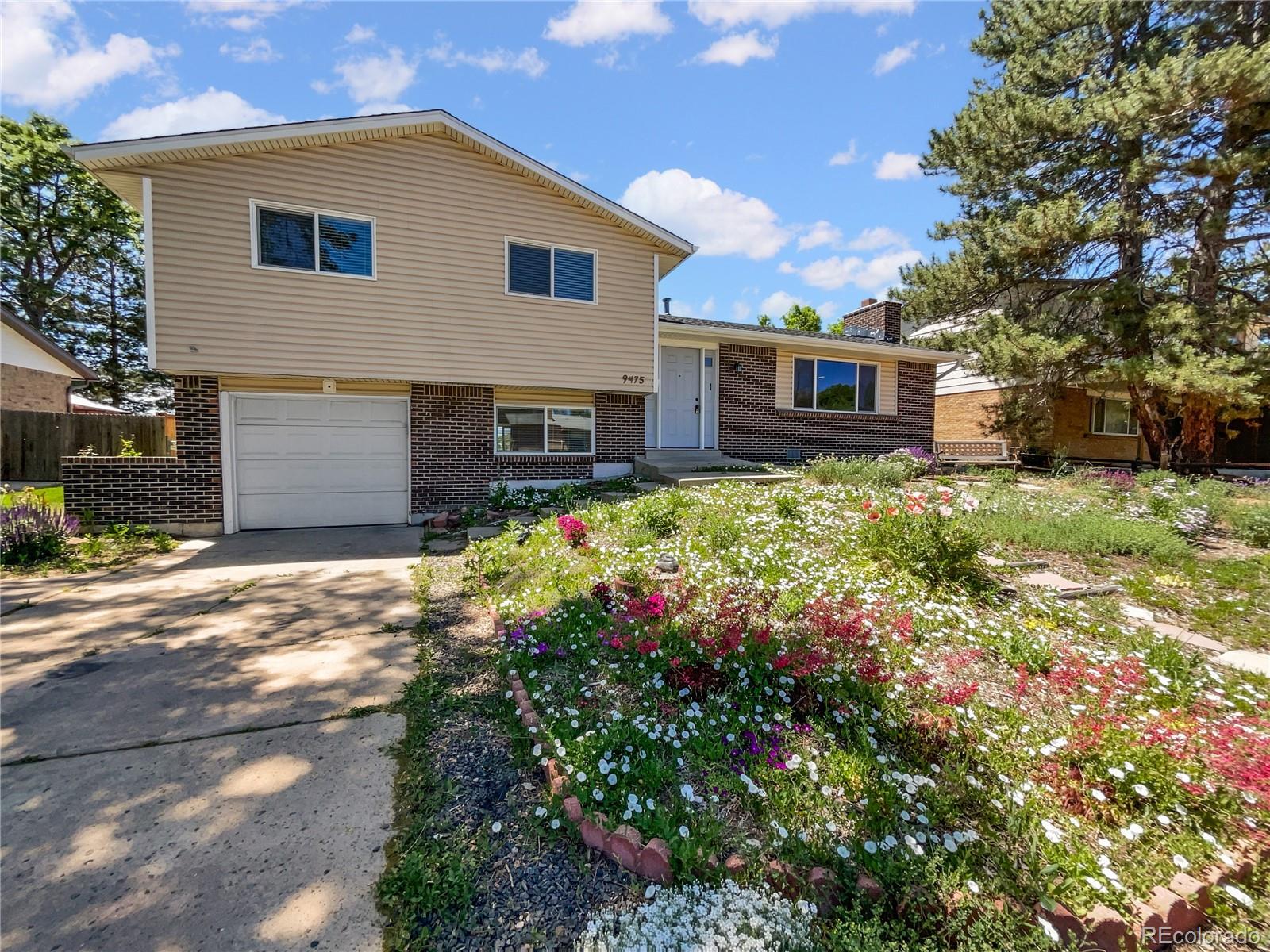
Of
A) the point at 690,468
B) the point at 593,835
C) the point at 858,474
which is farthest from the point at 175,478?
the point at 858,474

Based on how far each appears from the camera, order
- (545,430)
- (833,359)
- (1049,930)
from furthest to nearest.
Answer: (833,359) < (545,430) < (1049,930)

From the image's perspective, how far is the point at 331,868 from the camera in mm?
2070

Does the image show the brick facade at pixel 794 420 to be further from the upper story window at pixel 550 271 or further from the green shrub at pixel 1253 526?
the green shrub at pixel 1253 526

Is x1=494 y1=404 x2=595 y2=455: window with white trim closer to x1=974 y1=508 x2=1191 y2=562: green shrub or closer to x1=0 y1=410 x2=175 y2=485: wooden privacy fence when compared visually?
x1=974 y1=508 x2=1191 y2=562: green shrub

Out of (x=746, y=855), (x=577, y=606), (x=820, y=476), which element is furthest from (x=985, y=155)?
(x=746, y=855)

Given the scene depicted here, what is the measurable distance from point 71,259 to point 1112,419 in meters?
39.2

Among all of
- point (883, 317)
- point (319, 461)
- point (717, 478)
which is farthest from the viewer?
point (883, 317)

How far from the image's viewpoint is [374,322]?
8781mm

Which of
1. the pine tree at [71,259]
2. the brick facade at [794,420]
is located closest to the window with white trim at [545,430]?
the brick facade at [794,420]

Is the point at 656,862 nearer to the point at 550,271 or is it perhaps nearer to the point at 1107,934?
the point at 1107,934

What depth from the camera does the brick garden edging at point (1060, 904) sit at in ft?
5.94

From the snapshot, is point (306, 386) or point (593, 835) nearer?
point (593, 835)

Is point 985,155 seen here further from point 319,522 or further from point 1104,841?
point 319,522

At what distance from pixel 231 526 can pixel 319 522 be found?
1203 mm
